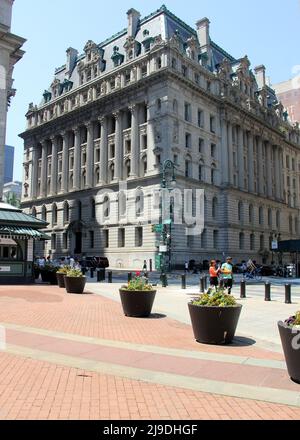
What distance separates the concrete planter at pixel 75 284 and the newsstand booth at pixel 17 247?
7.88 metres

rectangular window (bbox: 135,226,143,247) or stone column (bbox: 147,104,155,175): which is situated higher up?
stone column (bbox: 147,104,155,175)

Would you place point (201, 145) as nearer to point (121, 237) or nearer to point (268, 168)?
point (121, 237)

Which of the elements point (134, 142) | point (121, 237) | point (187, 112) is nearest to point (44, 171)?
point (134, 142)

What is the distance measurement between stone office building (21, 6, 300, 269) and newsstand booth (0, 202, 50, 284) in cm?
2397

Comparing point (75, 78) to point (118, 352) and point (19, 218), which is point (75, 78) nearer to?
point (19, 218)

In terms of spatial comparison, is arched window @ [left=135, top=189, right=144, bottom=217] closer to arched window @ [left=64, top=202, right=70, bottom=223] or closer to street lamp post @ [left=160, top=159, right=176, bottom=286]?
street lamp post @ [left=160, top=159, right=176, bottom=286]

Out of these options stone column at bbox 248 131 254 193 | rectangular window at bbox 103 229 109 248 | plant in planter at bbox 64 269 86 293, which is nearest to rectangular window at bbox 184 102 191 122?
stone column at bbox 248 131 254 193

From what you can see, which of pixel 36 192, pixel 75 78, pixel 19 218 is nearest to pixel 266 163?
pixel 75 78

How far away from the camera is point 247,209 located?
2486 inches

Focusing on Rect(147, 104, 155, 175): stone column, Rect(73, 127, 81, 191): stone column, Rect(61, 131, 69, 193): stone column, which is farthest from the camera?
Rect(61, 131, 69, 193): stone column

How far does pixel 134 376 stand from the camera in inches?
248

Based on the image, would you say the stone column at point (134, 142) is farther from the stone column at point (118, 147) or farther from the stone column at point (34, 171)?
the stone column at point (34, 171)

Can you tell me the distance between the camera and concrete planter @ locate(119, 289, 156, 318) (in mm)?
12469

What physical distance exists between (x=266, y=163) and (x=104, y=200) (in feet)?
106
